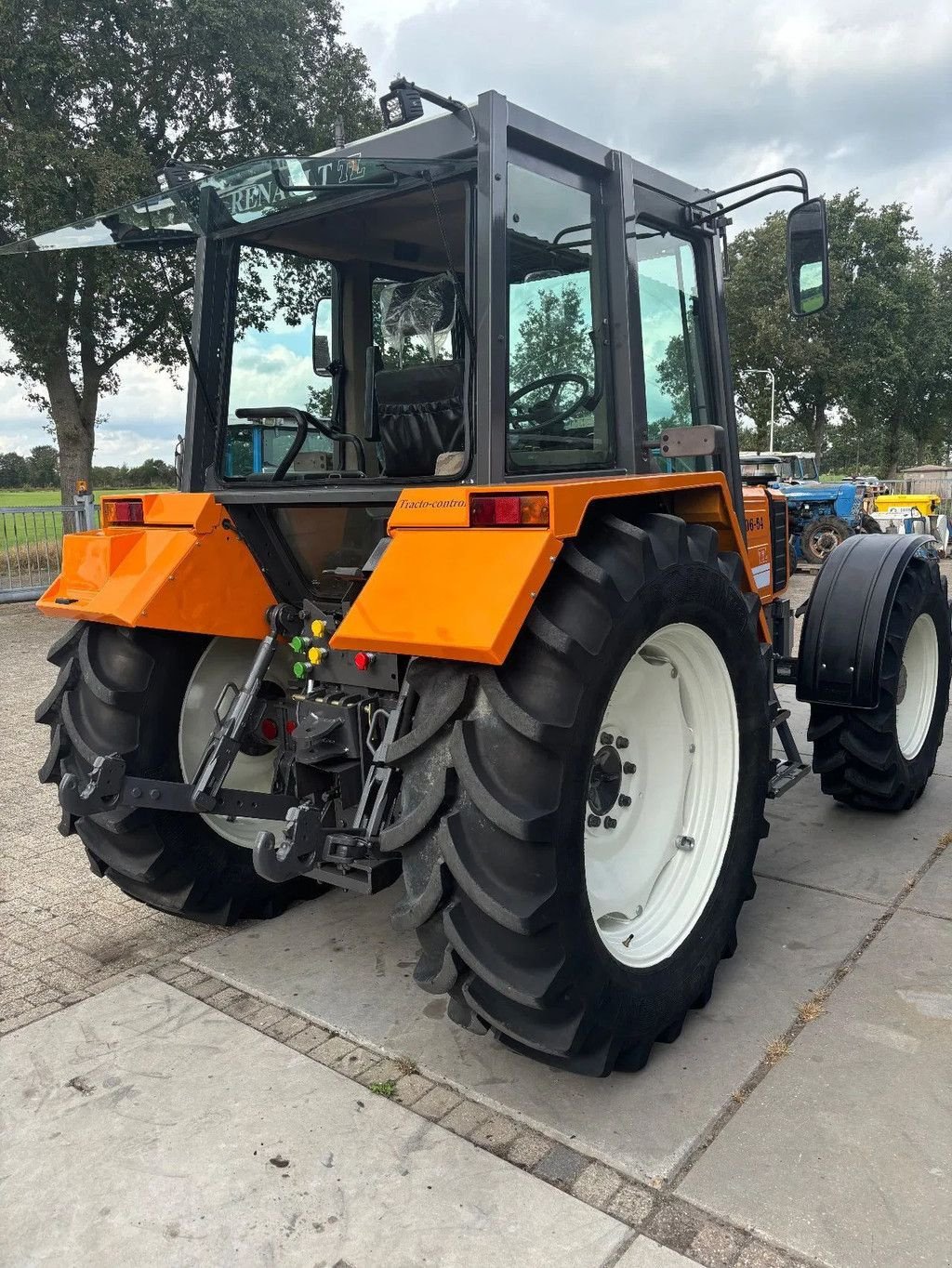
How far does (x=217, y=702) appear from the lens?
344 centimetres

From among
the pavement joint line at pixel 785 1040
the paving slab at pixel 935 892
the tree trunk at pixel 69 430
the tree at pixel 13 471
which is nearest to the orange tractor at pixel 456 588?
the pavement joint line at pixel 785 1040

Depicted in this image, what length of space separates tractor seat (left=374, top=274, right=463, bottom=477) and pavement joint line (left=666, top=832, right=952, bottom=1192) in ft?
6.28

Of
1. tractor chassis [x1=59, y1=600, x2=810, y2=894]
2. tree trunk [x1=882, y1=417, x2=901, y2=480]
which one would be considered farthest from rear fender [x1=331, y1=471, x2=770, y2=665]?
tree trunk [x1=882, y1=417, x2=901, y2=480]

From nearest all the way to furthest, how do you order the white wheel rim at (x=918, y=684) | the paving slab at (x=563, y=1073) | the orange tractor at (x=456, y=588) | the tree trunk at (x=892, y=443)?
the orange tractor at (x=456, y=588), the paving slab at (x=563, y=1073), the white wheel rim at (x=918, y=684), the tree trunk at (x=892, y=443)

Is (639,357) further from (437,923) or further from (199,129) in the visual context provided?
(199,129)

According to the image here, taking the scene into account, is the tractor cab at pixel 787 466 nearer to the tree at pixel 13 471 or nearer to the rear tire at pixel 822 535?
the rear tire at pixel 822 535

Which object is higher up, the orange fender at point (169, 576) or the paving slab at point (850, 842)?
the orange fender at point (169, 576)

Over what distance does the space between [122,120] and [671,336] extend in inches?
450

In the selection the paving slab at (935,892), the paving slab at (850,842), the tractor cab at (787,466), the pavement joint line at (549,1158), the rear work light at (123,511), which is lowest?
the pavement joint line at (549,1158)

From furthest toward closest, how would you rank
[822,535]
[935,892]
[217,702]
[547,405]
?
[822,535], [935,892], [217,702], [547,405]

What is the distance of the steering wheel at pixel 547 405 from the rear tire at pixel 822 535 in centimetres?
1495

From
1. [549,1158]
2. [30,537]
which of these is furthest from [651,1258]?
[30,537]

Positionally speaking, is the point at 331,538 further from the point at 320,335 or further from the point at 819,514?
the point at 819,514

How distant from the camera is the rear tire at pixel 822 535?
16.8 metres
